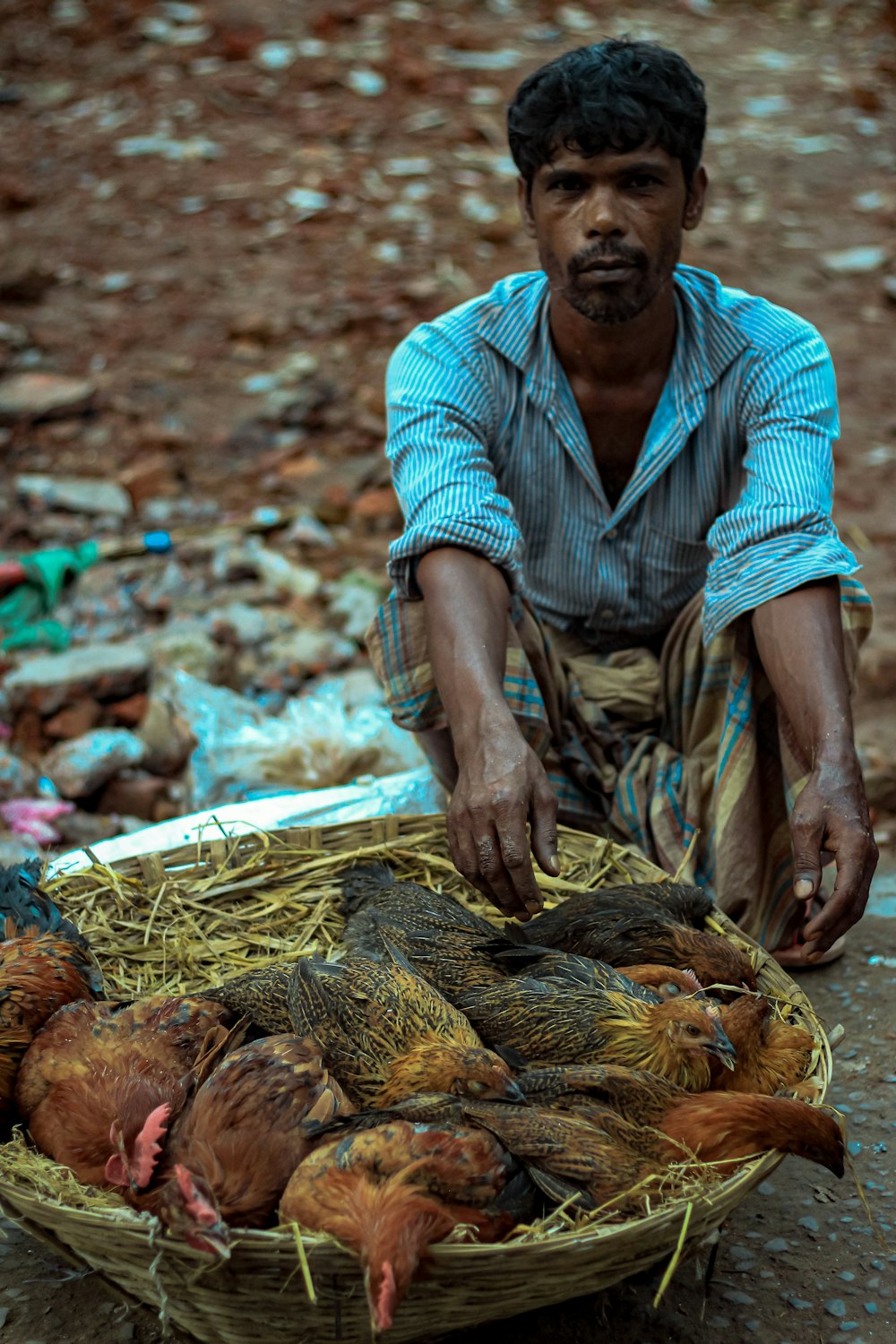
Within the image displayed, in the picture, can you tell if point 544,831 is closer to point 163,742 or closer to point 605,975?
point 605,975

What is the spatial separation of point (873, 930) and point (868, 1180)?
111 centimetres

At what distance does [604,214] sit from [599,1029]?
1.93 m

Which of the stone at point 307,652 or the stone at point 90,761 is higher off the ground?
the stone at point 90,761

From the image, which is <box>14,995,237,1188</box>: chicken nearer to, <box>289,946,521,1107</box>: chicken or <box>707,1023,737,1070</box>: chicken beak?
<box>289,946,521,1107</box>: chicken

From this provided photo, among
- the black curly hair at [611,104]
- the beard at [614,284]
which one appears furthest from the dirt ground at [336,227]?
the black curly hair at [611,104]

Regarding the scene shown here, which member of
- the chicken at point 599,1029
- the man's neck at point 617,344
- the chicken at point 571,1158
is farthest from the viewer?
the man's neck at point 617,344

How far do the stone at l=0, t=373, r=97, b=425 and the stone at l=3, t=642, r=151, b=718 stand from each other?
263cm

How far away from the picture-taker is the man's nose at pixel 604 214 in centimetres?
319

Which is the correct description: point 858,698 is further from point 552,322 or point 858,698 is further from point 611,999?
point 611,999

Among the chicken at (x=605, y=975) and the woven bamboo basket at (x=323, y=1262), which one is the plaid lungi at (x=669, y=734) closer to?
the woven bamboo basket at (x=323, y=1262)

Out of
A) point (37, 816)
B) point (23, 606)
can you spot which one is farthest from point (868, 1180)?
point (23, 606)

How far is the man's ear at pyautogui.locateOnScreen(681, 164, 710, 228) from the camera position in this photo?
3441mm

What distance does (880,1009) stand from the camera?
3.35m

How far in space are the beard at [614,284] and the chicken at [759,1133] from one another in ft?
6.50
